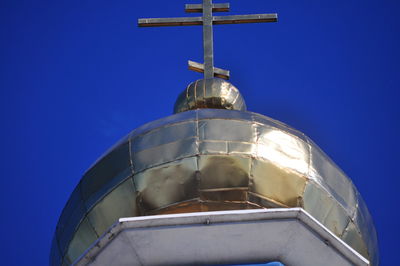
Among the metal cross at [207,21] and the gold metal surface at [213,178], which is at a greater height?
the metal cross at [207,21]

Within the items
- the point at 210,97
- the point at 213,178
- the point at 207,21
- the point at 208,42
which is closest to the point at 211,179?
the point at 213,178

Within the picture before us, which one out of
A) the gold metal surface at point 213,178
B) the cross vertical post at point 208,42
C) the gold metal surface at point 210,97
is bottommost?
the gold metal surface at point 213,178

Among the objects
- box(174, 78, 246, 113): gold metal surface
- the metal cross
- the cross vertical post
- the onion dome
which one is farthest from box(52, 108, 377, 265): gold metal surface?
the metal cross

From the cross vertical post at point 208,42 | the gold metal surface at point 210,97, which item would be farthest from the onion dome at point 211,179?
the cross vertical post at point 208,42

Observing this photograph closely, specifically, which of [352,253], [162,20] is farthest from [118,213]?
[162,20]

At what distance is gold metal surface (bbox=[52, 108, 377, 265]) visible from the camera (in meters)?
6.78

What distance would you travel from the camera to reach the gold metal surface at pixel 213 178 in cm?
678

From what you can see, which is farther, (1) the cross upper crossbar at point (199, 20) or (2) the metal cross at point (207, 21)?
(1) the cross upper crossbar at point (199, 20)

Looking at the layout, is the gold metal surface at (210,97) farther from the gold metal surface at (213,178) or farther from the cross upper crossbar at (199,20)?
the cross upper crossbar at (199,20)

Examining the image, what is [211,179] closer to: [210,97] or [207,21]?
[210,97]

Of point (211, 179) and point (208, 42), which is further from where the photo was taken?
point (208, 42)

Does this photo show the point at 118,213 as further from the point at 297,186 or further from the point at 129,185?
the point at 297,186

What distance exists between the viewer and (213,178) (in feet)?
22.2

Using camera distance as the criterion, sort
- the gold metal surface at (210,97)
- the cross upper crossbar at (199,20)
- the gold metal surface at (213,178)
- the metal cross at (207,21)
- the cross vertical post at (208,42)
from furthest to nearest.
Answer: the cross upper crossbar at (199,20), the metal cross at (207,21), the cross vertical post at (208,42), the gold metal surface at (210,97), the gold metal surface at (213,178)
